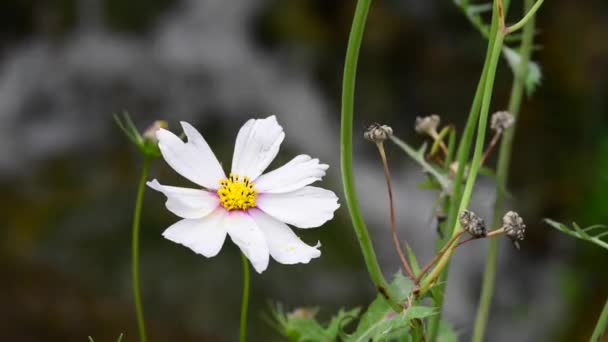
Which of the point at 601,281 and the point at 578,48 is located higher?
the point at 578,48

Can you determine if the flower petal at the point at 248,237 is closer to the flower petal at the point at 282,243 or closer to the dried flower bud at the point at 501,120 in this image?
the flower petal at the point at 282,243

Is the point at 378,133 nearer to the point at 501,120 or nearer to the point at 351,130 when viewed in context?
the point at 351,130

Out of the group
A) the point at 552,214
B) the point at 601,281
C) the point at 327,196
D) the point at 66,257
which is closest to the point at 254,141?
the point at 327,196

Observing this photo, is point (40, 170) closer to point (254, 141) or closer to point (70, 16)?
point (70, 16)

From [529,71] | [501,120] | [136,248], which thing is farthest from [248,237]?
[529,71]

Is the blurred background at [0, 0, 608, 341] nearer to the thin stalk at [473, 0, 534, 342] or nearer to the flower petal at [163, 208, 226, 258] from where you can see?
the thin stalk at [473, 0, 534, 342]

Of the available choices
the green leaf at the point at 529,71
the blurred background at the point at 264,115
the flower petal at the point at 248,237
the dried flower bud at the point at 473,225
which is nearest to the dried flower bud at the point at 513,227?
the dried flower bud at the point at 473,225

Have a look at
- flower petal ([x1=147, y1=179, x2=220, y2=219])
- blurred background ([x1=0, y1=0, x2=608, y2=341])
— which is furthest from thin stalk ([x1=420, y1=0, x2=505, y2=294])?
blurred background ([x1=0, y1=0, x2=608, y2=341])
